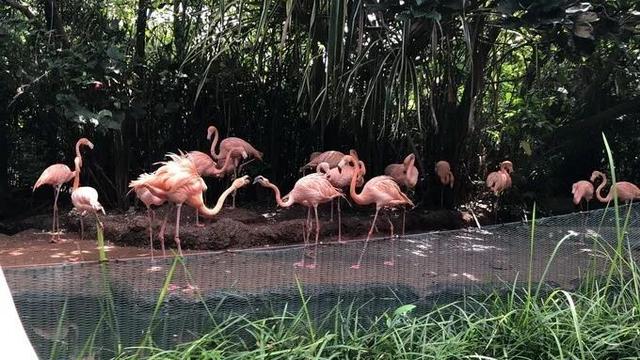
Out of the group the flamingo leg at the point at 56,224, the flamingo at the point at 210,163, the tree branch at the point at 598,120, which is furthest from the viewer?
the tree branch at the point at 598,120

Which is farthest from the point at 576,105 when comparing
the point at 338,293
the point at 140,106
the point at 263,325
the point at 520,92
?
the point at 263,325

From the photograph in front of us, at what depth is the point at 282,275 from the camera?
290 centimetres

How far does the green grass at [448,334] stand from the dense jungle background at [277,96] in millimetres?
2453

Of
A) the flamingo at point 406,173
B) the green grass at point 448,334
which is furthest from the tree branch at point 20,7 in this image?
the green grass at point 448,334

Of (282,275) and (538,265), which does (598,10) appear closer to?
(538,265)

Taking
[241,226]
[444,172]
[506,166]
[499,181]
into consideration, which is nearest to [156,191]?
[241,226]

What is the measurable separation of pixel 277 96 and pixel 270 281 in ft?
12.2

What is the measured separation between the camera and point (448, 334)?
2.54 m

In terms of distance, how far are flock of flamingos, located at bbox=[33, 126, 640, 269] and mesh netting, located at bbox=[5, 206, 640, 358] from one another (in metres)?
0.15

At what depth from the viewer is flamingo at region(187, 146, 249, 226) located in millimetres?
5112

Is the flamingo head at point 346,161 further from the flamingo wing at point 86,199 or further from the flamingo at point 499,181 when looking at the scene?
the flamingo wing at point 86,199

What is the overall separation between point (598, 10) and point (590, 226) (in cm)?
172

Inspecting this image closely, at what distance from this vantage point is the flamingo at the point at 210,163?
16.8 ft

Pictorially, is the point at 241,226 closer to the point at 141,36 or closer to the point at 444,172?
the point at 444,172
